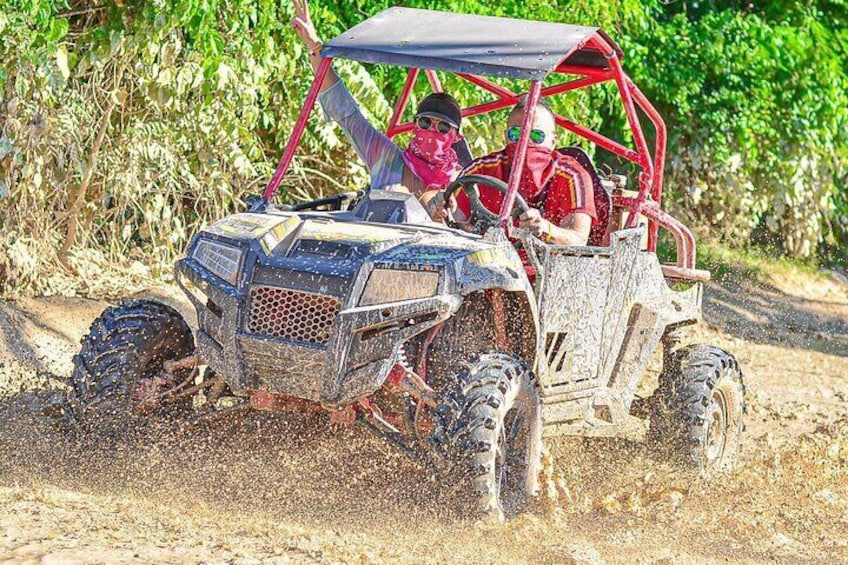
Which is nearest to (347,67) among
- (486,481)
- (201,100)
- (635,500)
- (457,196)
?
(201,100)

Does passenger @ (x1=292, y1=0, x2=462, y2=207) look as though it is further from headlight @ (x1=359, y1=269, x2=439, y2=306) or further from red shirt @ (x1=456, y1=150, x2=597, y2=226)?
headlight @ (x1=359, y1=269, x2=439, y2=306)

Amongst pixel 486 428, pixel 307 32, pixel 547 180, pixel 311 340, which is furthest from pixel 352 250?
pixel 307 32

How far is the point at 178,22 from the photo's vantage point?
28.1ft

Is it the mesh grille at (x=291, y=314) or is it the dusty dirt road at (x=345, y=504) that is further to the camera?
the mesh grille at (x=291, y=314)

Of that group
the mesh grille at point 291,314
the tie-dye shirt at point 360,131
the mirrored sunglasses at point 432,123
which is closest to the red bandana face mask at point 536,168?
the mirrored sunglasses at point 432,123

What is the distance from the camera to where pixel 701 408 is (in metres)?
6.77

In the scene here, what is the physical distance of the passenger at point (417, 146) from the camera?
6453 millimetres

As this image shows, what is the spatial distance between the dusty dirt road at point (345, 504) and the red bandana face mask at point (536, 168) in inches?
47.3

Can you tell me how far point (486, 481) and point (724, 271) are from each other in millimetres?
9303

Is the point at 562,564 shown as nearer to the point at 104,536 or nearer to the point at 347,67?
the point at 104,536

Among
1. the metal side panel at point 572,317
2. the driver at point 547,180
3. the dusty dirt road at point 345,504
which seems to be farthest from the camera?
the driver at point 547,180

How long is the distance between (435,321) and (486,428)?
40 cm

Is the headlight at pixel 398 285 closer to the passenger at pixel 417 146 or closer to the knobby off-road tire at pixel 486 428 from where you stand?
the knobby off-road tire at pixel 486 428

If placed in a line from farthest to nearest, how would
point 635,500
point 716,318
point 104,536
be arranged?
1. point 716,318
2. point 635,500
3. point 104,536
